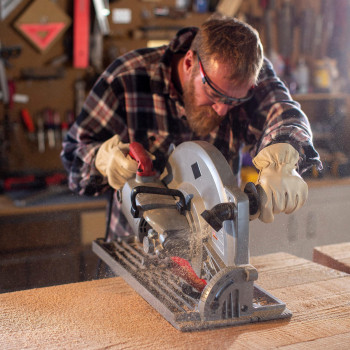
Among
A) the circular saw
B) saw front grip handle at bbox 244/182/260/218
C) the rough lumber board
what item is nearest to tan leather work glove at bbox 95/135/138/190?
the circular saw

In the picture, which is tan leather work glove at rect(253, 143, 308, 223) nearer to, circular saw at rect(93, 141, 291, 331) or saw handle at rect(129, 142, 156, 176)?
circular saw at rect(93, 141, 291, 331)

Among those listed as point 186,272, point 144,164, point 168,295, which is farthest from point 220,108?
point 168,295

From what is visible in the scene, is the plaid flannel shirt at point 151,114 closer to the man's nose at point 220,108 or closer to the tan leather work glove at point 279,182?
the man's nose at point 220,108

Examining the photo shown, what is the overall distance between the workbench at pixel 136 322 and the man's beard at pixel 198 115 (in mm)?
624

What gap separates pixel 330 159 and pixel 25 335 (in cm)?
270

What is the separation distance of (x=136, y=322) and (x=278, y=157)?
0.57 m

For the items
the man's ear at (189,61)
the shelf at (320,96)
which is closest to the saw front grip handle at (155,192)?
the man's ear at (189,61)

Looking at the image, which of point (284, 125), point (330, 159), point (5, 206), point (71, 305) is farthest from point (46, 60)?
point (71, 305)

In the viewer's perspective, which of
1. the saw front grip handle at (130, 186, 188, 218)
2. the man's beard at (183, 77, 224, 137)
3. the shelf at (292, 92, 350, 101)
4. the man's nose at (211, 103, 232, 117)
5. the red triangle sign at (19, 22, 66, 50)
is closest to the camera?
the saw front grip handle at (130, 186, 188, 218)

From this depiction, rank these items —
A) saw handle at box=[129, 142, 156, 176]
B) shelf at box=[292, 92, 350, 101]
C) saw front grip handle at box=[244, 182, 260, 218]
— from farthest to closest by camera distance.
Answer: shelf at box=[292, 92, 350, 101] → saw handle at box=[129, 142, 156, 176] → saw front grip handle at box=[244, 182, 260, 218]

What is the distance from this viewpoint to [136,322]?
128 cm

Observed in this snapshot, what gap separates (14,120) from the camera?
353 centimetres

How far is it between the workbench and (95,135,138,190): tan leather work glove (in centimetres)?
32

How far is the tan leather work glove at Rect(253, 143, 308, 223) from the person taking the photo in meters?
1.31
